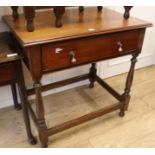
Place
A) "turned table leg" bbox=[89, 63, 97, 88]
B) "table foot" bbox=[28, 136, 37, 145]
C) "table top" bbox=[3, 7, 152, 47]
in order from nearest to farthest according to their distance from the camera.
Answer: "table top" bbox=[3, 7, 152, 47] → "table foot" bbox=[28, 136, 37, 145] → "turned table leg" bbox=[89, 63, 97, 88]

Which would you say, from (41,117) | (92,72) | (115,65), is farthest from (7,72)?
(115,65)

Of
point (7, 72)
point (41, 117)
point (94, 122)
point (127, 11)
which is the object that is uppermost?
point (127, 11)

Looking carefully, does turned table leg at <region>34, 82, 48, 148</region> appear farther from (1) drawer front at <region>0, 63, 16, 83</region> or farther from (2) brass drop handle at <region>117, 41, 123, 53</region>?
(2) brass drop handle at <region>117, 41, 123, 53</region>

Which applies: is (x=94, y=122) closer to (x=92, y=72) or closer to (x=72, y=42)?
(x=92, y=72)

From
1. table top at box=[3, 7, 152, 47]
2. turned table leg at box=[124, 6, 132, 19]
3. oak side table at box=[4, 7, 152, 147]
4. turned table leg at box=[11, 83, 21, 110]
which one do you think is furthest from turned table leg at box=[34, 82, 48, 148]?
turned table leg at box=[124, 6, 132, 19]

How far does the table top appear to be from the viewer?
3.08ft

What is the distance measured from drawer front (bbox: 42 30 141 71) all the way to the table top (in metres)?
0.04

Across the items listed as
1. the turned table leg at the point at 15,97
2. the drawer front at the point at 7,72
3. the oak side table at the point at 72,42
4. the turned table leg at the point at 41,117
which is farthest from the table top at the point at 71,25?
the turned table leg at the point at 15,97

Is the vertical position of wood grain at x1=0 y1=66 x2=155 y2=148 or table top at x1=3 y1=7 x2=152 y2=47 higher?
table top at x1=3 y1=7 x2=152 y2=47

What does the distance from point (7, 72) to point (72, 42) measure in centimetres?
35

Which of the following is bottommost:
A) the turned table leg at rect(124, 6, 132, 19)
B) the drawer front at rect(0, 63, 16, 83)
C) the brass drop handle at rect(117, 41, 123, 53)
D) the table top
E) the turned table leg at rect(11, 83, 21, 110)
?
the turned table leg at rect(11, 83, 21, 110)

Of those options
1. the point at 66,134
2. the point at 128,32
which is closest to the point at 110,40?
the point at 128,32

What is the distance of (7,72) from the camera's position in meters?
1.01

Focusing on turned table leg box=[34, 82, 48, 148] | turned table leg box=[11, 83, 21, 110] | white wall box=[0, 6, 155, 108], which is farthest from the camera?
white wall box=[0, 6, 155, 108]
